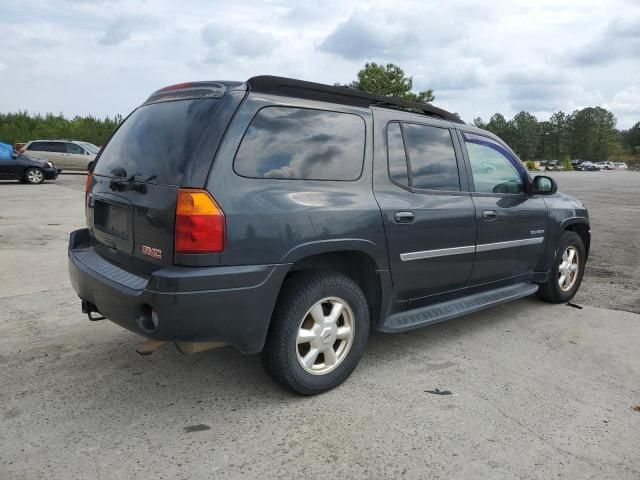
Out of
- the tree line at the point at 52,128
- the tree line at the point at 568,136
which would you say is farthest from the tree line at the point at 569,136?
the tree line at the point at 52,128

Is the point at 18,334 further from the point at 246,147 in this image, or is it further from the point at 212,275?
the point at 246,147

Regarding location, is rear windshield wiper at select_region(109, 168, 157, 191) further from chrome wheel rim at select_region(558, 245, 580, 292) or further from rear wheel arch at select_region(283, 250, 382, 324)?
chrome wheel rim at select_region(558, 245, 580, 292)

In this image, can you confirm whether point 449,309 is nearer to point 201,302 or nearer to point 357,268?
point 357,268

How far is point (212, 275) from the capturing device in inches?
105

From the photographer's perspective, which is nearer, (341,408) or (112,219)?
(341,408)

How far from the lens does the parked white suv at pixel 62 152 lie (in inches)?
944

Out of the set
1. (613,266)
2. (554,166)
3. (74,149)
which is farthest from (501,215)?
(554,166)

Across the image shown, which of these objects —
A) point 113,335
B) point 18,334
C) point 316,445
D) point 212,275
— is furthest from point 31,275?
point 316,445

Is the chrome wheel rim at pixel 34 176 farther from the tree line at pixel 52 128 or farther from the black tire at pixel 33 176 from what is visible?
the tree line at pixel 52 128

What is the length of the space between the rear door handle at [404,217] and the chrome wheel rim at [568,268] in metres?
2.38

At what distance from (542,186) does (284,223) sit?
2.95 metres

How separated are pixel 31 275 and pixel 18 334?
6.74 ft

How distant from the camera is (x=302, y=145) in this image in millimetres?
3096

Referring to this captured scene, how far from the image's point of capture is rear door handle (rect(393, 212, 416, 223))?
11.3 feet
